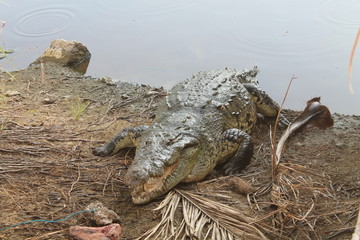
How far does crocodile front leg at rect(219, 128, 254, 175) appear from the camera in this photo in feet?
12.2

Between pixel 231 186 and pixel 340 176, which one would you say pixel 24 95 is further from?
pixel 340 176

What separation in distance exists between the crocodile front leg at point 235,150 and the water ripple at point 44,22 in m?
5.40

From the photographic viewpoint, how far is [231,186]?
3.32 metres

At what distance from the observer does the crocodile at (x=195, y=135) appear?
3.08m

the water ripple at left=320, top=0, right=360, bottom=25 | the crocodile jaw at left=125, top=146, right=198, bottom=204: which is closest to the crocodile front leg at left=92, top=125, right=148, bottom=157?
the crocodile jaw at left=125, top=146, right=198, bottom=204

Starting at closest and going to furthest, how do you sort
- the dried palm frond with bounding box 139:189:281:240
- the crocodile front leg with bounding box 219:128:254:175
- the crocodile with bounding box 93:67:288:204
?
1. the dried palm frond with bounding box 139:189:281:240
2. the crocodile with bounding box 93:67:288:204
3. the crocodile front leg with bounding box 219:128:254:175

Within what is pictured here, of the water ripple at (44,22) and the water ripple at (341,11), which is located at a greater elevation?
the water ripple at (341,11)

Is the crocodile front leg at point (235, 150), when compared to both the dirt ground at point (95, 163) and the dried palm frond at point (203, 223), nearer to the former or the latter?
the dirt ground at point (95, 163)

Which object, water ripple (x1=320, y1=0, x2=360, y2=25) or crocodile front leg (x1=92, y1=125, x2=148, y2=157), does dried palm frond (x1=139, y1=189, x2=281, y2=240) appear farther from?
water ripple (x1=320, y1=0, x2=360, y2=25)

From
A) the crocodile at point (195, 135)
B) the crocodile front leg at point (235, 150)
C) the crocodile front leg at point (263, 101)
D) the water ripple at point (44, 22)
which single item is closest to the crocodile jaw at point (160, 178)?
the crocodile at point (195, 135)

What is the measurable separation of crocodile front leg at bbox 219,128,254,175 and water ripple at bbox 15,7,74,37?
5398 millimetres

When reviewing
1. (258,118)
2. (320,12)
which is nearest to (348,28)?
(320,12)

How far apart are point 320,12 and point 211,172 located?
4542mm

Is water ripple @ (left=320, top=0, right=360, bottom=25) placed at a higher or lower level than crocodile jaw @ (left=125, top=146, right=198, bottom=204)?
higher
